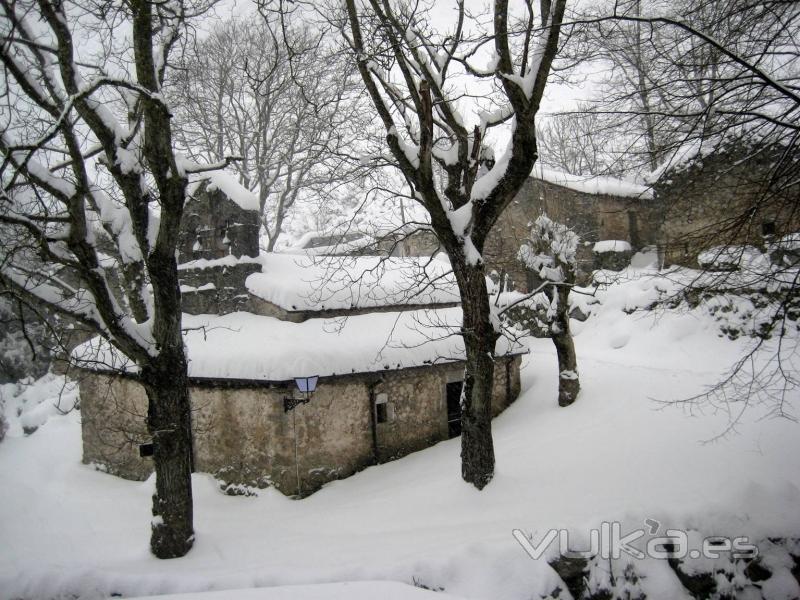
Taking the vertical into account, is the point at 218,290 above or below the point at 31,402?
above

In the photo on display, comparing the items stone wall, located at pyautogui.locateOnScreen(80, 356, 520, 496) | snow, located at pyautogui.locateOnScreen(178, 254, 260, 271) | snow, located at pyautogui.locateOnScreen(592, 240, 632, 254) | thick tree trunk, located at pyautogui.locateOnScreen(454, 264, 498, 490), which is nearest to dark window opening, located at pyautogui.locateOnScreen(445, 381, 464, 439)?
stone wall, located at pyautogui.locateOnScreen(80, 356, 520, 496)

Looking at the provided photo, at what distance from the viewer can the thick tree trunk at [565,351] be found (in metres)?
9.72

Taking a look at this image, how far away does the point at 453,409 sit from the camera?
35.2ft

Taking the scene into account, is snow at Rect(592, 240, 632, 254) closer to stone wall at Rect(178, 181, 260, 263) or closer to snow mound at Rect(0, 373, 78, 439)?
stone wall at Rect(178, 181, 260, 263)

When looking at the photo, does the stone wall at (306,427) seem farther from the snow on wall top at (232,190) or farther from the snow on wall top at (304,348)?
the snow on wall top at (232,190)

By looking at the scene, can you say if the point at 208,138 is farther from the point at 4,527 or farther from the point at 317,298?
the point at 4,527

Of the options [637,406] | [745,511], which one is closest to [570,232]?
[637,406]

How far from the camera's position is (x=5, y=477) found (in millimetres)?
11445

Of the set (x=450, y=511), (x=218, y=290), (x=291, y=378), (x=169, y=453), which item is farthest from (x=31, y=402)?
(x=450, y=511)

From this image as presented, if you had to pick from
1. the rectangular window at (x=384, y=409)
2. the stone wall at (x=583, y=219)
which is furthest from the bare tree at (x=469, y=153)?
the stone wall at (x=583, y=219)

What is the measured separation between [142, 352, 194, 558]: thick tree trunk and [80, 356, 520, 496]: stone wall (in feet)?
7.35

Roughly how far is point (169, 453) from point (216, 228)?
7148 mm

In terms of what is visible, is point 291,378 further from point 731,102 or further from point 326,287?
point 731,102

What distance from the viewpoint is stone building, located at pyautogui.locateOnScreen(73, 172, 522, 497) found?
8.52 m
